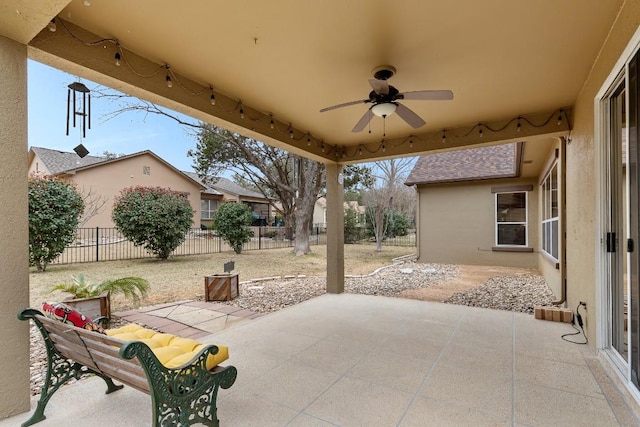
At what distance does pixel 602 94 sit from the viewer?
279cm

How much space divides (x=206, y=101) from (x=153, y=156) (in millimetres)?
15365

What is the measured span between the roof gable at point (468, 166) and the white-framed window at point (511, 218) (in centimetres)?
76

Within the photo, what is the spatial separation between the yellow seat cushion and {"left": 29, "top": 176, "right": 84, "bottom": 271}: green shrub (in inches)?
261

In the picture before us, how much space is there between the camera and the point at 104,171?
1478 cm

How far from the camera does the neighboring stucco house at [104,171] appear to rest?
13961mm

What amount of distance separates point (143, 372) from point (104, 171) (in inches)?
642

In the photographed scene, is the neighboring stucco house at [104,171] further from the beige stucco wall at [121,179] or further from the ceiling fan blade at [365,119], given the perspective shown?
the ceiling fan blade at [365,119]

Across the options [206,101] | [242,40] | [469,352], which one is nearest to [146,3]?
[242,40]

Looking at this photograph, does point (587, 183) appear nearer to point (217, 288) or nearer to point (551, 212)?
point (551, 212)

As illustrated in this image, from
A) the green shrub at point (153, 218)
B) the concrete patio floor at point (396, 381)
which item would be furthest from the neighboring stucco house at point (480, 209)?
the green shrub at point (153, 218)

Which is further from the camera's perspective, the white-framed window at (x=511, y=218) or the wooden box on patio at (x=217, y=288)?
the white-framed window at (x=511, y=218)

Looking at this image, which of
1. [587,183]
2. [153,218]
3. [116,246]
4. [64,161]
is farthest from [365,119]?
[64,161]

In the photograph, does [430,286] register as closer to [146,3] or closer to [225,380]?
[225,380]

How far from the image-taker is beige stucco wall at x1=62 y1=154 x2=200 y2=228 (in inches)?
554
